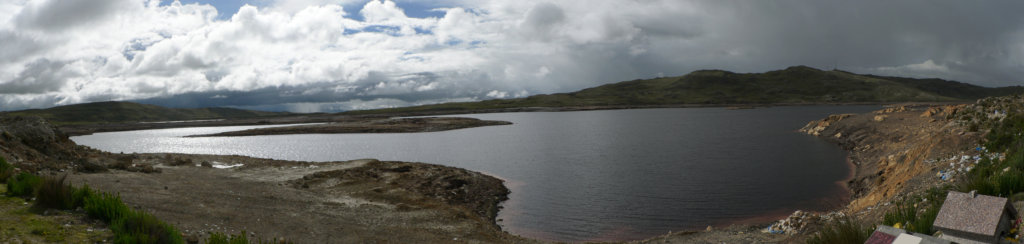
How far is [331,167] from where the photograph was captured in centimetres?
3622

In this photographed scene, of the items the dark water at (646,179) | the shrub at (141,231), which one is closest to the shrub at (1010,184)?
the dark water at (646,179)

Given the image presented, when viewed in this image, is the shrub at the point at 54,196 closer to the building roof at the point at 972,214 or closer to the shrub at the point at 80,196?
the shrub at the point at 80,196

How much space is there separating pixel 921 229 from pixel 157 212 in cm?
2136

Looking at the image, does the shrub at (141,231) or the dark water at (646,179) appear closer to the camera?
the shrub at (141,231)

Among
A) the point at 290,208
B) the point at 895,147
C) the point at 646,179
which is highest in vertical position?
the point at 895,147

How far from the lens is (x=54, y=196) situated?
11477 mm

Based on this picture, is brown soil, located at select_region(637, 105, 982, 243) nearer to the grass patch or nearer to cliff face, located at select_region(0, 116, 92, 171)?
the grass patch

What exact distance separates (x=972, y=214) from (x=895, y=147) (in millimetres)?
38582

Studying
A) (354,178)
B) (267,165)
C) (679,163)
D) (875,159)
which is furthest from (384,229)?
(875,159)

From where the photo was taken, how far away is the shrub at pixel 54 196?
11.4 meters

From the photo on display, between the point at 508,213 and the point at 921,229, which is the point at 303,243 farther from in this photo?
the point at 921,229

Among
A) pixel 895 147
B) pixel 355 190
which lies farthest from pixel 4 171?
pixel 895 147

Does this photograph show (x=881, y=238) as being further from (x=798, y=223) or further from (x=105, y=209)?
(x=105, y=209)

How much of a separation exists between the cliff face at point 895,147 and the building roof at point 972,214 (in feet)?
37.5
